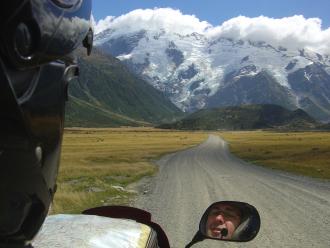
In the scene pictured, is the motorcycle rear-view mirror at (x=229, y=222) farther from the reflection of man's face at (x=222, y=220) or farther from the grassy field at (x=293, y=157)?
the grassy field at (x=293, y=157)

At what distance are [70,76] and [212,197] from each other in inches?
727

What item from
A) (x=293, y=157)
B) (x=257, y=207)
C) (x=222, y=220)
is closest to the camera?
(x=222, y=220)

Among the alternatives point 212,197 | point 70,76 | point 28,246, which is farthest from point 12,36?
point 212,197

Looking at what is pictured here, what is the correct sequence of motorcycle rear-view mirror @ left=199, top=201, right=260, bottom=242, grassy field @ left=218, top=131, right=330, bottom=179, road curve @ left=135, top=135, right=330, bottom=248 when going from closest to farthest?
motorcycle rear-view mirror @ left=199, top=201, right=260, bottom=242 < road curve @ left=135, top=135, right=330, bottom=248 < grassy field @ left=218, top=131, right=330, bottom=179

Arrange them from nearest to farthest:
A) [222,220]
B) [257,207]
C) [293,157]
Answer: [222,220], [257,207], [293,157]

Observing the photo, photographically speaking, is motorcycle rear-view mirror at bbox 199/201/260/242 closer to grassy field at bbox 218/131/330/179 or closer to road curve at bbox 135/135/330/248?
road curve at bbox 135/135/330/248

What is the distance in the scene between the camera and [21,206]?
1.87m

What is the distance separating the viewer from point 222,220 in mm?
3051

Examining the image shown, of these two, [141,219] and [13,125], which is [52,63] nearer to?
[13,125]

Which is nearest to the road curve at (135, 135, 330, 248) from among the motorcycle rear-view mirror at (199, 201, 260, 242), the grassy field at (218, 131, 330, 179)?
the motorcycle rear-view mirror at (199, 201, 260, 242)

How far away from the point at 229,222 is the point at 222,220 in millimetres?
52

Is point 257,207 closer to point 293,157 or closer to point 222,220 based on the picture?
point 222,220

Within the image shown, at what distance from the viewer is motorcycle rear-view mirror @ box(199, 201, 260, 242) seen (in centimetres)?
295

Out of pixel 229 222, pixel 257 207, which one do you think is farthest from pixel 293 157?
pixel 229 222
